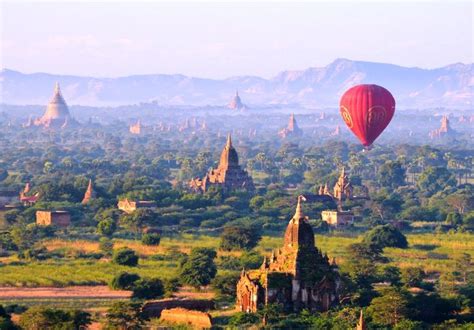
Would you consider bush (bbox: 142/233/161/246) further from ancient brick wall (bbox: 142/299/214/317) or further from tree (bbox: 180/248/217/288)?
ancient brick wall (bbox: 142/299/214/317)

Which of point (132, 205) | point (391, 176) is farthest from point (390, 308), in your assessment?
point (391, 176)

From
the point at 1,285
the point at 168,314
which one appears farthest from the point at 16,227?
the point at 168,314

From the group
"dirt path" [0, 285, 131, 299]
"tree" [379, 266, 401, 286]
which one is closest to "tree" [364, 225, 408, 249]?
"tree" [379, 266, 401, 286]

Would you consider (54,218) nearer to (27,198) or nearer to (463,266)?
(27,198)

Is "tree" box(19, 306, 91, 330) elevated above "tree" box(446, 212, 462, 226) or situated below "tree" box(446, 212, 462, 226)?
above

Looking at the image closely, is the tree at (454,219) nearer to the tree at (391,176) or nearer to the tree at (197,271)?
the tree at (197,271)
